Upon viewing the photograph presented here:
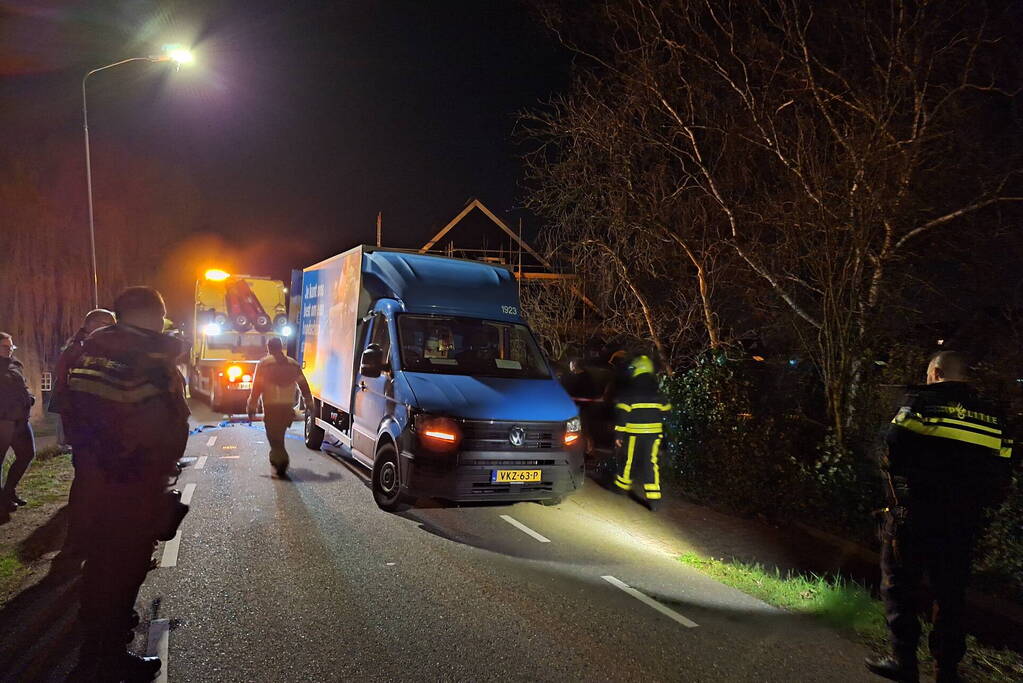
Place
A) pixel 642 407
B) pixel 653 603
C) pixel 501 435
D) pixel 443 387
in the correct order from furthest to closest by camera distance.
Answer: pixel 642 407 → pixel 443 387 → pixel 501 435 → pixel 653 603

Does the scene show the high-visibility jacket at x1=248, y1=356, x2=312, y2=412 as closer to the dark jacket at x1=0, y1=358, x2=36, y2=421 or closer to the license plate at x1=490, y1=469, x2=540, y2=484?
the dark jacket at x1=0, y1=358, x2=36, y2=421

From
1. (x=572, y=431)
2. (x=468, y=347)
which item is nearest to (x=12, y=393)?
(x=468, y=347)

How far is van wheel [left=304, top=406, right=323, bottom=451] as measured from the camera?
37.8ft

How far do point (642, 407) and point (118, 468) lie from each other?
631 centimetres

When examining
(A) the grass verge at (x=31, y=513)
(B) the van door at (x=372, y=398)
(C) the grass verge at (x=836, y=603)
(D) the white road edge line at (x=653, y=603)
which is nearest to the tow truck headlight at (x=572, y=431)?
(C) the grass verge at (x=836, y=603)

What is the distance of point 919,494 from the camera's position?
4.13m

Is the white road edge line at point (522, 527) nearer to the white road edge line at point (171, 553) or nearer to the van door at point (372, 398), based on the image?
the van door at point (372, 398)

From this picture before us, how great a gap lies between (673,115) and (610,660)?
7884mm

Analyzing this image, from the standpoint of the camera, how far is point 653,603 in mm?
5254

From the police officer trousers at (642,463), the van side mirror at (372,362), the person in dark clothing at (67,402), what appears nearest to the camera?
the person in dark clothing at (67,402)

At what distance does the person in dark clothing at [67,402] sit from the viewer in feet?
12.6

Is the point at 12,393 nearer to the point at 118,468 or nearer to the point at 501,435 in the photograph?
the point at 118,468

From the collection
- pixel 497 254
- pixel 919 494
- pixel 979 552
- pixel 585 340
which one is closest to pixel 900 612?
pixel 919 494

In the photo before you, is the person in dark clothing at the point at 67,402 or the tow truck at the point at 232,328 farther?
the tow truck at the point at 232,328
